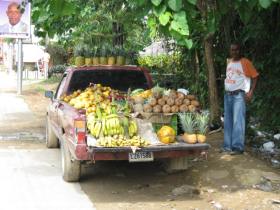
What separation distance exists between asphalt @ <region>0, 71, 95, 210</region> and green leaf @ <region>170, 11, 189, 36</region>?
2590mm

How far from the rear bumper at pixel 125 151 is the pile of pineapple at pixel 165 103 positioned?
0.69 metres

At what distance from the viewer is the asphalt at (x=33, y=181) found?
7.32m

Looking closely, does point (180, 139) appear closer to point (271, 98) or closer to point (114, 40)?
point (271, 98)

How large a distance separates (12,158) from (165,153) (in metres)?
3.81

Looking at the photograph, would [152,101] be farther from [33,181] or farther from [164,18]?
[164,18]

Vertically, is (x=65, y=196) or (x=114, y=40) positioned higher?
(x=114, y=40)

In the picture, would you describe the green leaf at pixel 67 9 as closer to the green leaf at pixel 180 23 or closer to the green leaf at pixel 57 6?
the green leaf at pixel 57 6

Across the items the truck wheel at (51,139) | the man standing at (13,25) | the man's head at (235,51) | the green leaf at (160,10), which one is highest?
the man standing at (13,25)

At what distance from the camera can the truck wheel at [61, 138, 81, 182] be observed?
8.19m

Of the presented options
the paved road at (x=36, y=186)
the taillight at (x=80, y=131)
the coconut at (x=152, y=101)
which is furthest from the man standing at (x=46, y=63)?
the taillight at (x=80, y=131)

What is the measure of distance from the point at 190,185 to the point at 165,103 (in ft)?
4.15

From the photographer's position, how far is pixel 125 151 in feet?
24.2

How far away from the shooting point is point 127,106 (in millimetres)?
8242

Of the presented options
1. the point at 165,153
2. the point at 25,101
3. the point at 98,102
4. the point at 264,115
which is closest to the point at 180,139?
the point at 165,153
